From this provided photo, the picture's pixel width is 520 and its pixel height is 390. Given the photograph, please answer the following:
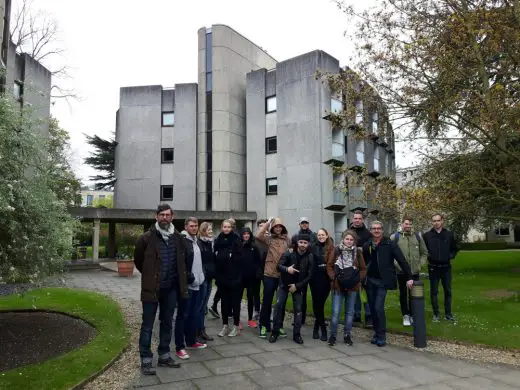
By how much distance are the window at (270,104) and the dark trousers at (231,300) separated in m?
22.2

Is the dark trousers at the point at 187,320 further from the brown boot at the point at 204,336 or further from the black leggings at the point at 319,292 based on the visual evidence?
the black leggings at the point at 319,292

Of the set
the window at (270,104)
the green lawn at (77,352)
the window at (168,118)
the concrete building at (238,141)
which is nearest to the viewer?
the green lawn at (77,352)

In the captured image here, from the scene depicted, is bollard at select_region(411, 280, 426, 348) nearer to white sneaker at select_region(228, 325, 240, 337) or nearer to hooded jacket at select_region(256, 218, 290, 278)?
hooded jacket at select_region(256, 218, 290, 278)

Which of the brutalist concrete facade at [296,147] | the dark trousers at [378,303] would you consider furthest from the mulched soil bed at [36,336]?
the brutalist concrete facade at [296,147]

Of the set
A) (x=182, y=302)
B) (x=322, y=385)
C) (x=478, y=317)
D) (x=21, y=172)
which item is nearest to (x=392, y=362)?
(x=322, y=385)

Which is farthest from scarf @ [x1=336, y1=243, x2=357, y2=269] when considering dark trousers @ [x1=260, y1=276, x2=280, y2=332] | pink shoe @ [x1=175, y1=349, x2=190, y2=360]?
pink shoe @ [x1=175, y1=349, x2=190, y2=360]

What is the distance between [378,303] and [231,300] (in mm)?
2501

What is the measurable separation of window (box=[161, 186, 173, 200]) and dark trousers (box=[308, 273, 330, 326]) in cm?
2435

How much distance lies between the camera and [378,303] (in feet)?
23.0

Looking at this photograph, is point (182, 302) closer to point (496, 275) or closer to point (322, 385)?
point (322, 385)

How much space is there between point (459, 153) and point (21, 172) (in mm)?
11153

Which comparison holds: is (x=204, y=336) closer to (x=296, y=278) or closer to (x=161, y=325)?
(x=161, y=325)

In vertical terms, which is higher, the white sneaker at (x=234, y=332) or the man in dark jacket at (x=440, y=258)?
the man in dark jacket at (x=440, y=258)

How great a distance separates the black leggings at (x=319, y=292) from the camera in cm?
719
